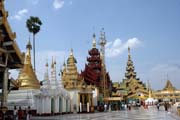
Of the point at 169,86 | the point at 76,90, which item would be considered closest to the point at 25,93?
the point at 76,90

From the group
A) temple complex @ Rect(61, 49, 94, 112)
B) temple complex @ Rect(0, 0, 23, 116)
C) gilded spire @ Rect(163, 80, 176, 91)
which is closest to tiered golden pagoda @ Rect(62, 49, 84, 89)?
temple complex @ Rect(61, 49, 94, 112)

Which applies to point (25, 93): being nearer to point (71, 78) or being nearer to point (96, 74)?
point (71, 78)

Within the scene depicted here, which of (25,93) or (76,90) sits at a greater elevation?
(76,90)

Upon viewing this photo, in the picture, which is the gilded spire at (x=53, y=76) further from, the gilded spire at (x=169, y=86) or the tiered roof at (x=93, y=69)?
the gilded spire at (x=169, y=86)

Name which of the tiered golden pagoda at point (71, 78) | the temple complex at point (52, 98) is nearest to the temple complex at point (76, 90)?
the tiered golden pagoda at point (71, 78)

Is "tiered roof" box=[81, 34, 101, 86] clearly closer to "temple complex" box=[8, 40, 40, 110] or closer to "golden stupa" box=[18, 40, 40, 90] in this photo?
"golden stupa" box=[18, 40, 40, 90]

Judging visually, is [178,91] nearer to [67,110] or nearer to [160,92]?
[160,92]

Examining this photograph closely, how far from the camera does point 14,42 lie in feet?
58.2

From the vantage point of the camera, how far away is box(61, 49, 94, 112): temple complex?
39469 mm

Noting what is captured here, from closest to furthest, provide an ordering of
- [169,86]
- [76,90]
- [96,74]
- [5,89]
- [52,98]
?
1. [5,89]
2. [52,98]
3. [76,90]
4. [96,74]
5. [169,86]

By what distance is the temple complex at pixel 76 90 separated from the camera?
129 ft

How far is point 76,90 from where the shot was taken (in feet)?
131

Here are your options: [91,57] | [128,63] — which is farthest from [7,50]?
[128,63]

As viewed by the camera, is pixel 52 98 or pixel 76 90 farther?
pixel 76 90
